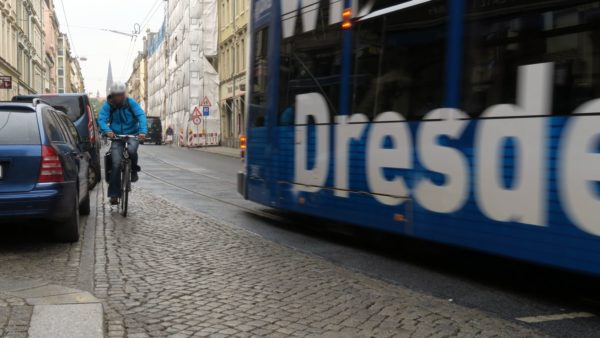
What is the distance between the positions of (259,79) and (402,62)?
3.28 meters

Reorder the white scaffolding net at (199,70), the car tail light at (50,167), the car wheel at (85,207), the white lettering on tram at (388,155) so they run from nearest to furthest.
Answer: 1. the white lettering on tram at (388,155)
2. the car tail light at (50,167)
3. the car wheel at (85,207)
4. the white scaffolding net at (199,70)

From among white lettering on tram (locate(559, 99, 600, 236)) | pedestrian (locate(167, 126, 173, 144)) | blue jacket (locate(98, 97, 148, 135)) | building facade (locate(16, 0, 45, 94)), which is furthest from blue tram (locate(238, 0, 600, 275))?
pedestrian (locate(167, 126, 173, 144))

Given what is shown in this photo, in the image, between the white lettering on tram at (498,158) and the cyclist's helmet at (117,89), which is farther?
the cyclist's helmet at (117,89)

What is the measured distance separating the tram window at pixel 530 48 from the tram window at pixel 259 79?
12.7 ft

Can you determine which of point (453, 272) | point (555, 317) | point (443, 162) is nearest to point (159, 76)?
point (453, 272)

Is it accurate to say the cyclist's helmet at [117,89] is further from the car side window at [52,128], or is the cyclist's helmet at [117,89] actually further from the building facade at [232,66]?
→ the building facade at [232,66]

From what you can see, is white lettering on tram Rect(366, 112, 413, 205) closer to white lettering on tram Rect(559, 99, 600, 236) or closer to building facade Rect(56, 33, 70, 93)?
white lettering on tram Rect(559, 99, 600, 236)

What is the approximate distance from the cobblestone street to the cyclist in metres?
2.10

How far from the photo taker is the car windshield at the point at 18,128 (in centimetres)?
599

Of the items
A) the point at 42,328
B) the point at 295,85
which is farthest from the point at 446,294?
the point at 295,85

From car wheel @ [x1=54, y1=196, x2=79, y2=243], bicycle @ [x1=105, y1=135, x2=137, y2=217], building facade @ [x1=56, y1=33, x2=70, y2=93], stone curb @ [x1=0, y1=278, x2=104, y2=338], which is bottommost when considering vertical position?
stone curb @ [x1=0, y1=278, x2=104, y2=338]

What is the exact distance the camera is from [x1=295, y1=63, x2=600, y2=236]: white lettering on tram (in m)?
4.09

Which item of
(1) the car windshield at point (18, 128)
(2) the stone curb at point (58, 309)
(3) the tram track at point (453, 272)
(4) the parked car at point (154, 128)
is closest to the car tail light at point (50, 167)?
(1) the car windshield at point (18, 128)

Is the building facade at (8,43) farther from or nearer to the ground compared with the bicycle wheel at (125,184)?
farther from the ground
